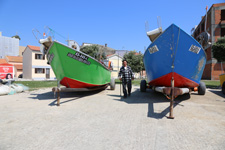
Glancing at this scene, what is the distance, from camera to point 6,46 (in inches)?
2202

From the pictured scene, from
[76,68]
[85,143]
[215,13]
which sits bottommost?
[85,143]

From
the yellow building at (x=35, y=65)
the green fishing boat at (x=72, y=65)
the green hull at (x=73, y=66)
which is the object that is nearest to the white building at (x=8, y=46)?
the yellow building at (x=35, y=65)

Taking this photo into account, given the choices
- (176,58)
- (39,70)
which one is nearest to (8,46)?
(39,70)

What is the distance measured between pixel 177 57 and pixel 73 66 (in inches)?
141

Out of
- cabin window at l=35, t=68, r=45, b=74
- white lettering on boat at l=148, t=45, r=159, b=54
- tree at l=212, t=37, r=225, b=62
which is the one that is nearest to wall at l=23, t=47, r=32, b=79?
cabin window at l=35, t=68, r=45, b=74

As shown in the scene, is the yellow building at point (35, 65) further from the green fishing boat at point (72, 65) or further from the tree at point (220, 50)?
the tree at point (220, 50)

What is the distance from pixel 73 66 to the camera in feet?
18.0

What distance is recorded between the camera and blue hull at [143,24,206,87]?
14.8 feet

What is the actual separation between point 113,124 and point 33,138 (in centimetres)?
149

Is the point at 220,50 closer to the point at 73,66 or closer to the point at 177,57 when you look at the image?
the point at 177,57

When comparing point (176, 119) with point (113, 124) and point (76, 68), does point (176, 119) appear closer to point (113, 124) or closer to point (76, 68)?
point (113, 124)

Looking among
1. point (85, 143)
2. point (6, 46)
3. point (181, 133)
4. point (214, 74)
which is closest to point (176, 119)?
point (181, 133)

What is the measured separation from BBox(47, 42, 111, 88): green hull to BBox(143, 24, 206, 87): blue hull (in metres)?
2.47

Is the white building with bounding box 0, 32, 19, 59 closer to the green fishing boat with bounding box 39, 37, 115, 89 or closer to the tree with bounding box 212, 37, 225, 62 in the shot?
the green fishing boat with bounding box 39, 37, 115, 89
